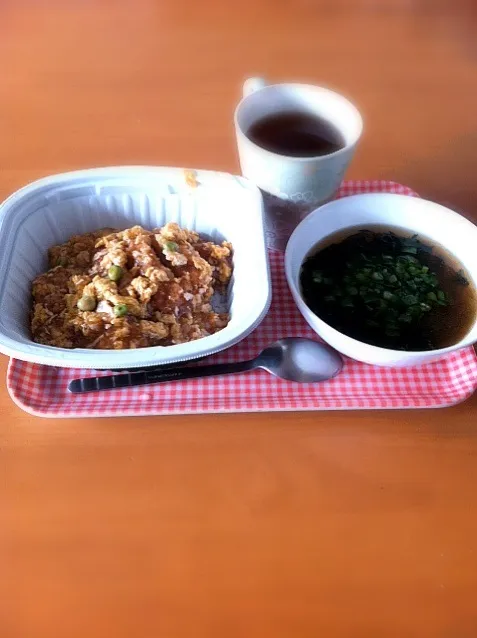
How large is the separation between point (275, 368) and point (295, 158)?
37 centimetres

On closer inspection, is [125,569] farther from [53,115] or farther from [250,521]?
[53,115]

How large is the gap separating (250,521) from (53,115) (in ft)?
3.87

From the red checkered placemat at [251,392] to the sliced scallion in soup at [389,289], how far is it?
0.20ft

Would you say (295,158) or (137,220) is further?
(137,220)

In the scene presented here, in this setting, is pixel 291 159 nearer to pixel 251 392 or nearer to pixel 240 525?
pixel 251 392

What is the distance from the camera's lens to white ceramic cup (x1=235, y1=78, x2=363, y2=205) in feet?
3.06

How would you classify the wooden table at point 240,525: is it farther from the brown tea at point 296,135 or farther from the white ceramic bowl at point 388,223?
the brown tea at point 296,135

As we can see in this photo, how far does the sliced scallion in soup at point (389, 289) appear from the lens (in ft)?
3.07

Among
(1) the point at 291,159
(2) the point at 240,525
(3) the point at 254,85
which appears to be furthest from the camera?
(3) the point at 254,85

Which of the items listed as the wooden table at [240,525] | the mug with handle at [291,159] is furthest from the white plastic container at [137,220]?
the wooden table at [240,525]

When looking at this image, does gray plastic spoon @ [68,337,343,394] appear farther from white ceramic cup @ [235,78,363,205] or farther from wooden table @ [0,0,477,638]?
white ceramic cup @ [235,78,363,205]

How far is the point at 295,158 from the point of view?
917 mm

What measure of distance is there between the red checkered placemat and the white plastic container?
9 cm

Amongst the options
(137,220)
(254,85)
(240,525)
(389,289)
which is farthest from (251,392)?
(254,85)
